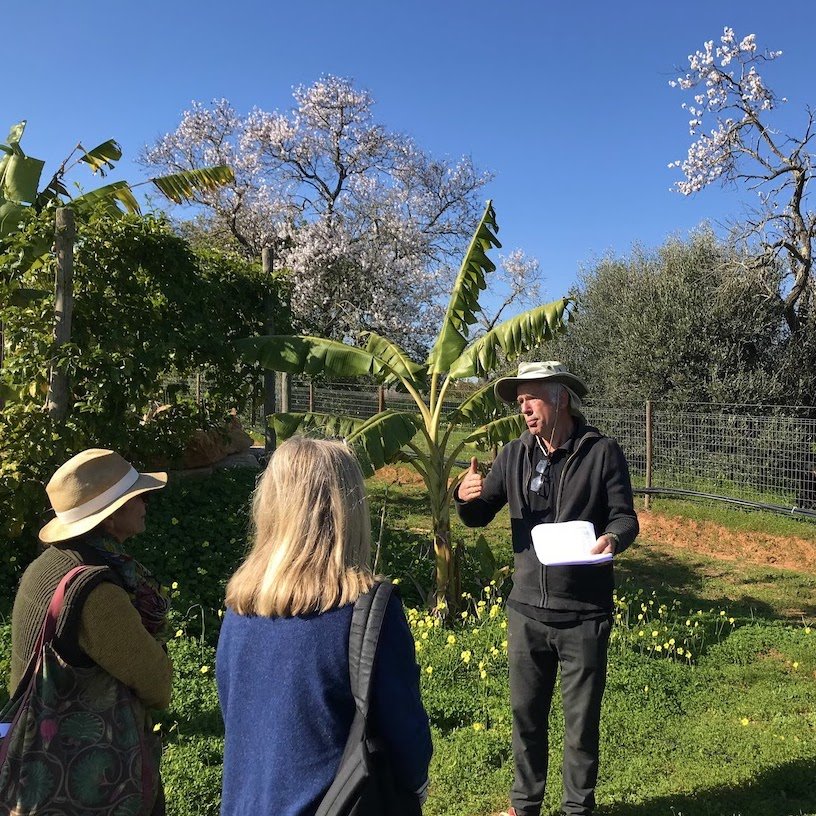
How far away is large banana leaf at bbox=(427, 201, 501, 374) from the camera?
6.50 metres

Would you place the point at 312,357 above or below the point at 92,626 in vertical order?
above

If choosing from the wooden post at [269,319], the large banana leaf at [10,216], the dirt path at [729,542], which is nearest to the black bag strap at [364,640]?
the large banana leaf at [10,216]

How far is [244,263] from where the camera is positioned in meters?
8.09

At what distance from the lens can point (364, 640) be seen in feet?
5.28

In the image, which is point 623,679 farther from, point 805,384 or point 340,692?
point 805,384

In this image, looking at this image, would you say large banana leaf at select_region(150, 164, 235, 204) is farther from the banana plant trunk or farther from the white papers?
the white papers

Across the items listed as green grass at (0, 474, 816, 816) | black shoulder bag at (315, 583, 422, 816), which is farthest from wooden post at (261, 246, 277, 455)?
black shoulder bag at (315, 583, 422, 816)

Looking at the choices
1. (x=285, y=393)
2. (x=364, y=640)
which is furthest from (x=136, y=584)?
(x=285, y=393)

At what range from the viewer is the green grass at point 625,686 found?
3.68 meters

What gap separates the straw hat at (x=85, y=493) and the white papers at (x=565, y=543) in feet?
5.45

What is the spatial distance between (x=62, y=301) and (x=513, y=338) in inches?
155

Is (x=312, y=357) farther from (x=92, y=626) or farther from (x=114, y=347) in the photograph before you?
(x=92, y=626)

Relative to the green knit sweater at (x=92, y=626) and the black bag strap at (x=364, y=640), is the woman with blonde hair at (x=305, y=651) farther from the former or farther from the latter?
the green knit sweater at (x=92, y=626)

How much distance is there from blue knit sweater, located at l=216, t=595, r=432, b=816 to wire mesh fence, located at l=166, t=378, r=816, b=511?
8854 millimetres
